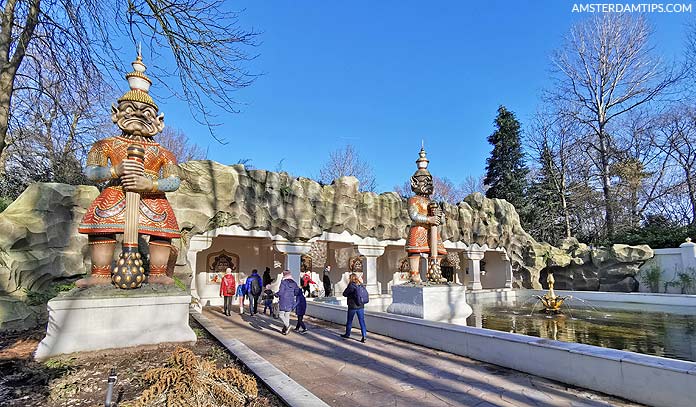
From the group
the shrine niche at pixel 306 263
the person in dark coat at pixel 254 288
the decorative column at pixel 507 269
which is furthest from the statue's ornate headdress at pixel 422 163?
the decorative column at pixel 507 269

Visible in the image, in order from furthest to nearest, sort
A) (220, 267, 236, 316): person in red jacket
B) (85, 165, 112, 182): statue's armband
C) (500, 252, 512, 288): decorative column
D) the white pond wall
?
(500, 252, 512, 288): decorative column
the white pond wall
(220, 267, 236, 316): person in red jacket
(85, 165, 112, 182): statue's armband

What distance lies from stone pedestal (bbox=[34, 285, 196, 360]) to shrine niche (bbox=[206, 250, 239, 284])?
994 cm

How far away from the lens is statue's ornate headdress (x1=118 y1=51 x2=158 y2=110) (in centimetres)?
575

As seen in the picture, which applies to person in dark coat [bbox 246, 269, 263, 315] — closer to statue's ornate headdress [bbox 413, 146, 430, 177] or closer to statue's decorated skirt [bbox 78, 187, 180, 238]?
statue's decorated skirt [bbox 78, 187, 180, 238]

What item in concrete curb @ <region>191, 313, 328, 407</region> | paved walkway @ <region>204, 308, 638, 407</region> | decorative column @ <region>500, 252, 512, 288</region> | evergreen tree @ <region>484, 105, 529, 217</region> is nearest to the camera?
concrete curb @ <region>191, 313, 328, 407</region>

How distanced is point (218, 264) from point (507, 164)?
23.6 m

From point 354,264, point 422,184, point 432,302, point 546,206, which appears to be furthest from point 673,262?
point 432,302

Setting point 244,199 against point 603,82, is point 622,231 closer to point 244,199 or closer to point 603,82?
point 603,82

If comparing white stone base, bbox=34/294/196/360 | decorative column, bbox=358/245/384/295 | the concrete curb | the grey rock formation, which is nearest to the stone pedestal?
white stone base, bbox=34/294/196/360

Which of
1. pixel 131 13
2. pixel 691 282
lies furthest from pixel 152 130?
pixel 691 282

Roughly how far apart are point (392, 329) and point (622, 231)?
21.8 m

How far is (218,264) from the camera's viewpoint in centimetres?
1523

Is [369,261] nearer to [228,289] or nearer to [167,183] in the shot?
[228,289]

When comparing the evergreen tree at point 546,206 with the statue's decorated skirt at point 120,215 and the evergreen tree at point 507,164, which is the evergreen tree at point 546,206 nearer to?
the evergreen tree at point 507,164
